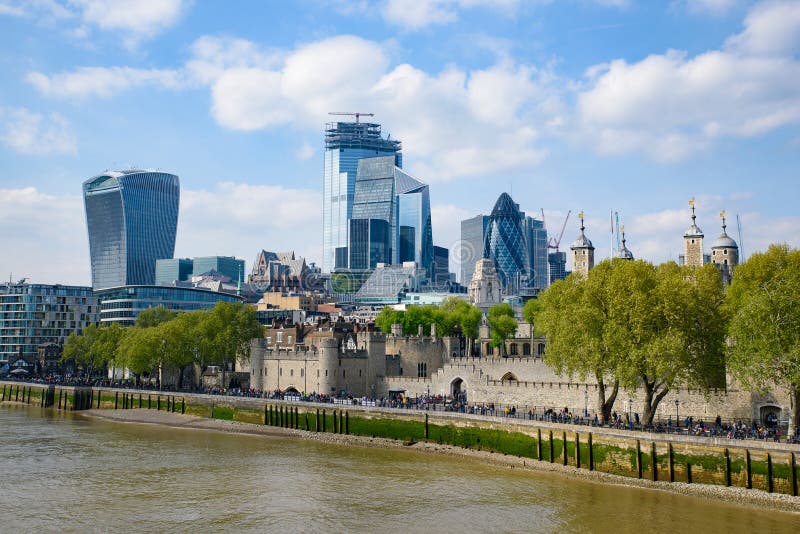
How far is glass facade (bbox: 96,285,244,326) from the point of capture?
171 metres

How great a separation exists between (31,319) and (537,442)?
144330mm

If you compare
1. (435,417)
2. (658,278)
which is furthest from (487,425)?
(658,278)

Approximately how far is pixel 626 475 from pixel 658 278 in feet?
53.2

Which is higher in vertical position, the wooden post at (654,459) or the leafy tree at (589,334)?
the leafy tree at (589,334)

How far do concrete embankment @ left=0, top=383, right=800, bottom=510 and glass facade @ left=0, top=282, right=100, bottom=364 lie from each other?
8944cm

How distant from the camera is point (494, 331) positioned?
409 feet

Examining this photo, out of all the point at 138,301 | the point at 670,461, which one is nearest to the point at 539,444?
the point at 670,461

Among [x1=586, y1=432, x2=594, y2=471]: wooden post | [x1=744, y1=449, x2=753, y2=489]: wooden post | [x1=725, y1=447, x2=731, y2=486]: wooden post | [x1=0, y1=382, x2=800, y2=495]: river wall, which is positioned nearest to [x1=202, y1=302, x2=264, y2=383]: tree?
[x1=0, y1=382, x2=800, y2=495]: river wall

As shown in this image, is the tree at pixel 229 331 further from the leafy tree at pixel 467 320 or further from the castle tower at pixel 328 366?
the leafy tree at pixel 467 320

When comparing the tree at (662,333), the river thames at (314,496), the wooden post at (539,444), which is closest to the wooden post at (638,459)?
the river thames at (314,496)

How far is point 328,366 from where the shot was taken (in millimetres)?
86250

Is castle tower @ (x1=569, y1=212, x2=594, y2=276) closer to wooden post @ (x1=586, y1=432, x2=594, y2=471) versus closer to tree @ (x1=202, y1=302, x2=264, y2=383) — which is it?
tree @ (x1=202, y1=302, x2=264, y2=383)

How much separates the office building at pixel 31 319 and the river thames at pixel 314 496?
112670mm

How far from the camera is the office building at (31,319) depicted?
169 m
